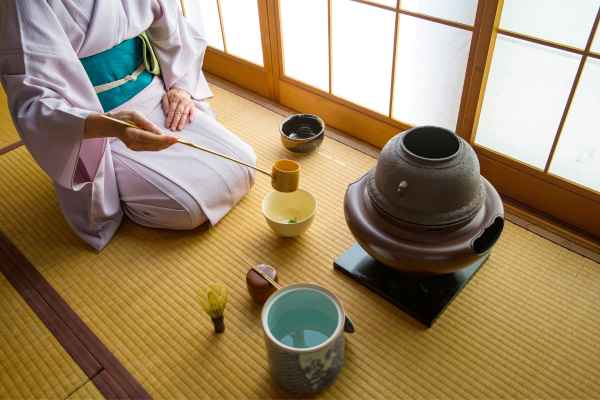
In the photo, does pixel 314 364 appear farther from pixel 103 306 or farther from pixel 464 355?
pixel 103 306

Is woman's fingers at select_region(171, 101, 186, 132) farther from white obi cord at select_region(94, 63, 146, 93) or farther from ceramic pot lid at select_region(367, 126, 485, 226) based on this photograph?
ceramic pot lid at select_region(367, 126, 485, 226)

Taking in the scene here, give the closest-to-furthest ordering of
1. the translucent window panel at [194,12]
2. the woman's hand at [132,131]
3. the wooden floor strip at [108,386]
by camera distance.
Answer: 1. the wooden floor strip at [108,386]
2. the woman's hand at [132,131]
3. the translucent window panel at [194,12]

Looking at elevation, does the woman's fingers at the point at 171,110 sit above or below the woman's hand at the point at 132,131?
below

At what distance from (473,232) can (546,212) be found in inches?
34.6

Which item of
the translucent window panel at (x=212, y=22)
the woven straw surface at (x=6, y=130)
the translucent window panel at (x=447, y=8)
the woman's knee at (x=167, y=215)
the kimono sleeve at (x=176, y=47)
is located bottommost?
the woven straw surface at (x=6, y=130)

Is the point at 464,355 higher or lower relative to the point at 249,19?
lower

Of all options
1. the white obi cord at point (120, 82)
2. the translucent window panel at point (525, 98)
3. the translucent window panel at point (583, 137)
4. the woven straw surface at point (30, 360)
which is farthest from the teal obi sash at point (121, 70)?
the translucent window panel at point (583, 137)

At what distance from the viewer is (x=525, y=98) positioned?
7.06 feet

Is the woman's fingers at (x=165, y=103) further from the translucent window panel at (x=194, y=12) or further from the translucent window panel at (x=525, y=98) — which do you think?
the translucent window panel at (x=525, y=98)

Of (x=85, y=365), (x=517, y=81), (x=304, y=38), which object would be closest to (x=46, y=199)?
(x=85, y=365)

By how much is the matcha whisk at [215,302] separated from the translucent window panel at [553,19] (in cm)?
169

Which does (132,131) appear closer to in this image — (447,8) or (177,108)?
(177,108)

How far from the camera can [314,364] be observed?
4.93 feet

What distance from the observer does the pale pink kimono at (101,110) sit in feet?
6.14
